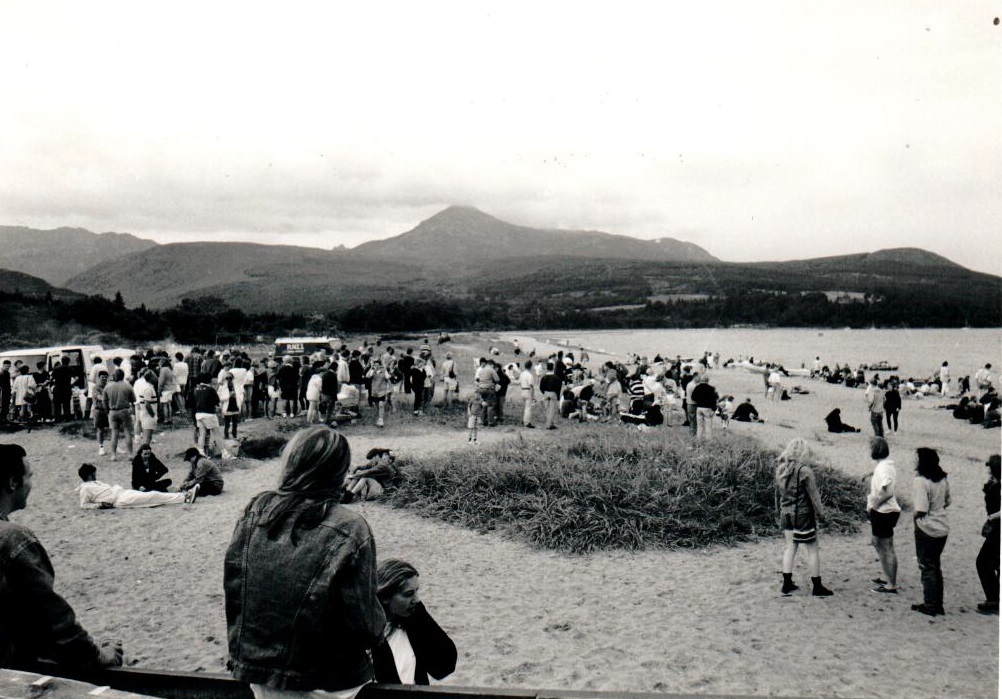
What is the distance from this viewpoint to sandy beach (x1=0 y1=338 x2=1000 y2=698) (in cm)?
546

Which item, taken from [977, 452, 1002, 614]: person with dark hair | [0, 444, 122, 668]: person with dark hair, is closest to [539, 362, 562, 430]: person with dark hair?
[977, 452, 1002, 614]: person with dark hair

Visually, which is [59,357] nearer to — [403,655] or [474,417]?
[474,417]

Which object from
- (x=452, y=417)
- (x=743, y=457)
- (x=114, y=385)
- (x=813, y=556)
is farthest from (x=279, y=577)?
(x=452, y=417)

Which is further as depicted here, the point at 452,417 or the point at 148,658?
the point at 452,417

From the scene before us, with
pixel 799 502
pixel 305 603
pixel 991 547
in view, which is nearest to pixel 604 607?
pixel 799 502

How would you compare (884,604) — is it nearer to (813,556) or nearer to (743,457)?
(813,556)

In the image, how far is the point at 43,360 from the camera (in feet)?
66.3

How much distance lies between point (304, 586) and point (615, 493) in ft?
26.3

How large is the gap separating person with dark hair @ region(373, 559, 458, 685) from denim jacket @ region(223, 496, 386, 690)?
0.56m

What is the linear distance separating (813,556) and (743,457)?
14.4 ft

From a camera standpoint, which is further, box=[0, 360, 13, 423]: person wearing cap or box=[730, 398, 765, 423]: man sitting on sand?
box=[730, 398, 765, 423]: man sitting on sand

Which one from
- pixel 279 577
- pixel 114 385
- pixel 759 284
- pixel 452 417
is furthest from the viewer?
pixel 759 284

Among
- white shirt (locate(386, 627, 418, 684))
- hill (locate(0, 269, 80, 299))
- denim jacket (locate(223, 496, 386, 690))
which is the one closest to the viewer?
denim jacket (locate(223, 496, 386, 690))

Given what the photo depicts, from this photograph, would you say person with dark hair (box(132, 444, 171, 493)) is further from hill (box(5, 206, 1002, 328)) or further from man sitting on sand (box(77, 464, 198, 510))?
hill (box(5, 206, 1002, 328))
